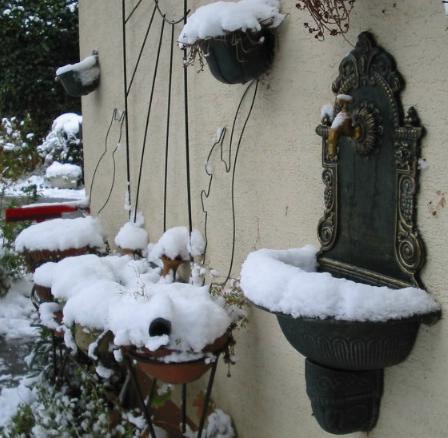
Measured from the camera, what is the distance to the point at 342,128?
5.16 feet

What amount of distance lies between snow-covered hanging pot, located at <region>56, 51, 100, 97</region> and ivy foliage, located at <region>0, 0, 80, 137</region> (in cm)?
563

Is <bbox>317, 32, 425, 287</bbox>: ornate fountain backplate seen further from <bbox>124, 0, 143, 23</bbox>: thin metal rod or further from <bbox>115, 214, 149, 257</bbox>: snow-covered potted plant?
<bbox>124, 0, 143, 23</bbox>: thin metal rod

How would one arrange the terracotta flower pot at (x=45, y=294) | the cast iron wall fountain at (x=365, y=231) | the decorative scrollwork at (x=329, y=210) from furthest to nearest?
the terracotta flower pot at (x=45, y=294) < the decorative scrollwork at (x=329, y=210) < the cast iron wall fountain at (x=365, y=231)

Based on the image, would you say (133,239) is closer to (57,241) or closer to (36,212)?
(57,241)

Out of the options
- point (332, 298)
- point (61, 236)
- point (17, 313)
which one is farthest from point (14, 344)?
point (332, 298)

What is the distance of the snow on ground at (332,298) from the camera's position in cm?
137

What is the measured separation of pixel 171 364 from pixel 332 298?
0.94 meters

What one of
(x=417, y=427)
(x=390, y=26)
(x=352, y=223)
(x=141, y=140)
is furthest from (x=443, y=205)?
(x=141, y=140)

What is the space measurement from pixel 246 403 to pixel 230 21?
1.61 meters

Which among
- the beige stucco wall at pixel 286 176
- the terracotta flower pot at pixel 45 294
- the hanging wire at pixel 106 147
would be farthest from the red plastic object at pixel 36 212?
the terracotta flower pot at pixel 45 294

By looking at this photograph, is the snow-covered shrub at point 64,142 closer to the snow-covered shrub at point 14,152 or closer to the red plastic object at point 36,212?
the snow-covered shrub at point 14,152

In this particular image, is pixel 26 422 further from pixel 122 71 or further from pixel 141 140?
pixel 122 71

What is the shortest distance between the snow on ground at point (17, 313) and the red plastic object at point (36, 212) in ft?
2.89

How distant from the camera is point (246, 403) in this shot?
2.56 metres
